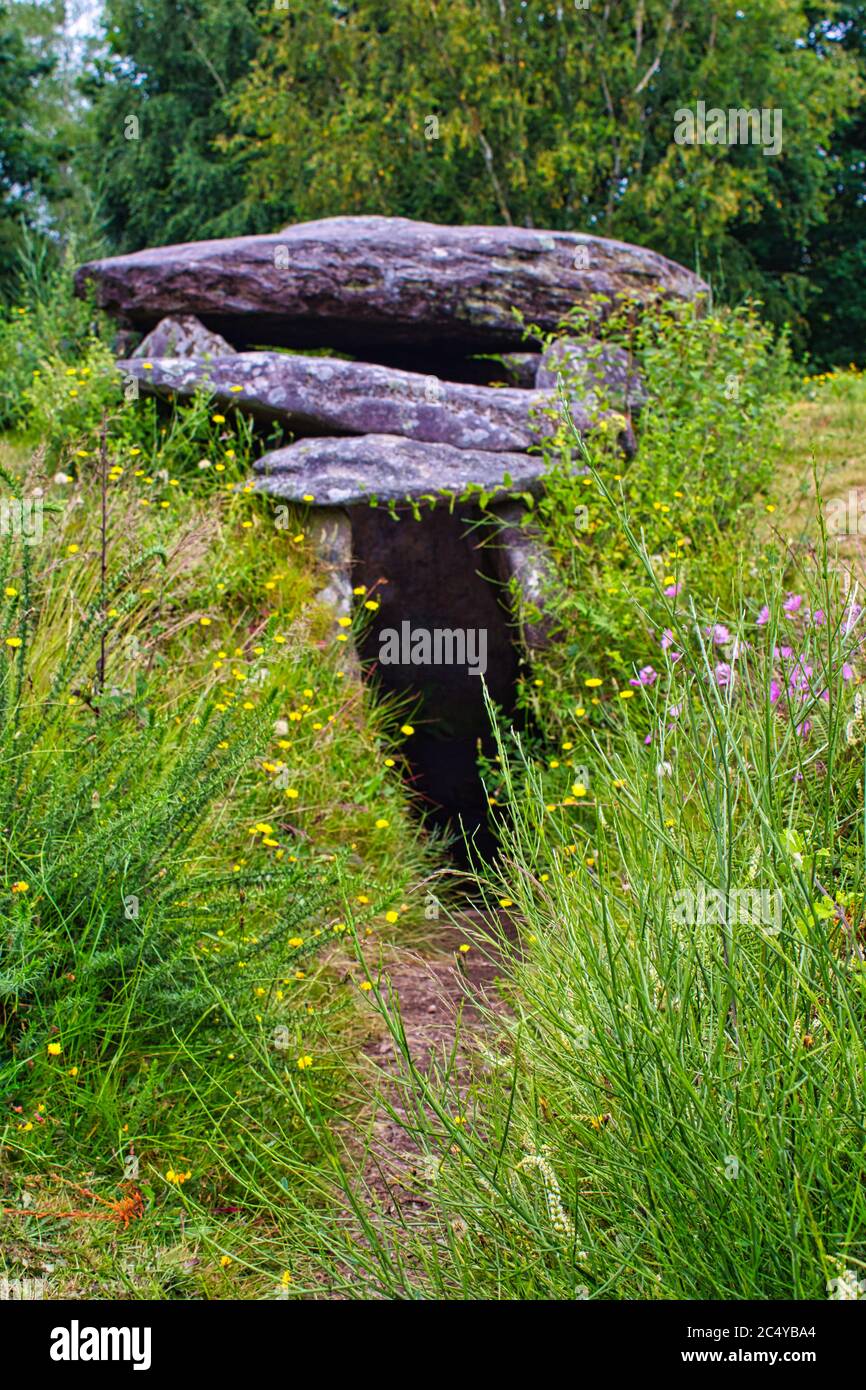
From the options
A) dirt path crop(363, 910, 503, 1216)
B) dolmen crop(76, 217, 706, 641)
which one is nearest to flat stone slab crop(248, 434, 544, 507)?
dolmen crop(76, 217, 706, 641)

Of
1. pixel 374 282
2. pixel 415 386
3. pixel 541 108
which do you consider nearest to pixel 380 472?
pixel 415 386

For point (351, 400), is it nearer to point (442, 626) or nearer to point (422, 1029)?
point (442, 626)

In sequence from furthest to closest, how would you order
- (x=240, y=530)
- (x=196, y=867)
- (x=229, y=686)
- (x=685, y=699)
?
(x=240, y=530) < (x=229, y=686) < (x=196, y=867) < (x=685, y=699)

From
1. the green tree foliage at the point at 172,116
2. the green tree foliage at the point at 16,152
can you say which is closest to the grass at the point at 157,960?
the green tree foliage at the point at 16,152

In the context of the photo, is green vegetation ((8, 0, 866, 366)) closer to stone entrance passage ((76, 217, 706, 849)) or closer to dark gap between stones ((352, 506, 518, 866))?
stone entrance passage ((76, 217, 706, 849))

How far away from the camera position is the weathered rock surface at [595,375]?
5.56 metres

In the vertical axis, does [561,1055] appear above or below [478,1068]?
above

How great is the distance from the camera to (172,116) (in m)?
16.2

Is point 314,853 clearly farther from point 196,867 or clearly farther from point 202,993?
point 202,993

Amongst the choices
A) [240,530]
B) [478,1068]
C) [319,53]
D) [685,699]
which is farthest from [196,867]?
[319,53]

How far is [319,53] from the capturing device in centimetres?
1304

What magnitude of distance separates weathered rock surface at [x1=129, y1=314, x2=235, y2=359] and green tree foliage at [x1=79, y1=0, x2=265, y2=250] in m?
9.61

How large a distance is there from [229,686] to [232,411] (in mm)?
2301

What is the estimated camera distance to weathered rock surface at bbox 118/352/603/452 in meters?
5.77
